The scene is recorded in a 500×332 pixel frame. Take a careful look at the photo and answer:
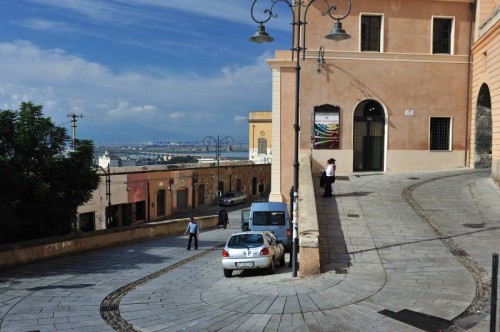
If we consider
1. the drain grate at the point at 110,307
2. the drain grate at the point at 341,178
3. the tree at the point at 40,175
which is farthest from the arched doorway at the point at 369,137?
the drain grate at the point at 110,307

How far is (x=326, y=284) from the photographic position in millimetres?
9750

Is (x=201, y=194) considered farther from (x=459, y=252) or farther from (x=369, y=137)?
(x=459, y=252)

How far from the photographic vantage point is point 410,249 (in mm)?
12039

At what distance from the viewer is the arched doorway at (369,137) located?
2589cm

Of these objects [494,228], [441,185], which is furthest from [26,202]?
[441,185]

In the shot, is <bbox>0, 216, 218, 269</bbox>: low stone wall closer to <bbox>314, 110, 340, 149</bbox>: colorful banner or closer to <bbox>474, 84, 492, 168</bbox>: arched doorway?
<bbox>314, 110, 340, 149</bbox>: colorful banner

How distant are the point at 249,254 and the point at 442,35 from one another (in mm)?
19704

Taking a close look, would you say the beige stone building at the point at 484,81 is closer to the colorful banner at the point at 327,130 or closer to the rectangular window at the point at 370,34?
the rectangular window at the point at 370,34

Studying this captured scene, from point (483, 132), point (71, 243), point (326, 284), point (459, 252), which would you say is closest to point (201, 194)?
point (483, 132)

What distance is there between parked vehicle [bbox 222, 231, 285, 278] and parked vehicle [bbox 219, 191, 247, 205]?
1494 inches

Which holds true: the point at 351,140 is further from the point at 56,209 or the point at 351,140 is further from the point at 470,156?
the point at 56,209

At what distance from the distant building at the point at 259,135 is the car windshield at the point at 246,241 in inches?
2223

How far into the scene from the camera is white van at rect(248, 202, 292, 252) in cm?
1883

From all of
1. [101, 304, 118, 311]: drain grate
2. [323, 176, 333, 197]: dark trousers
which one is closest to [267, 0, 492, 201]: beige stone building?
[323, 176, 333, 197]: dark trousers
